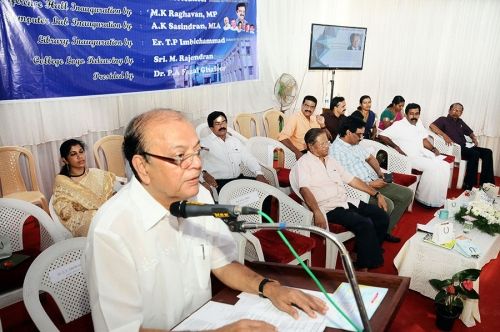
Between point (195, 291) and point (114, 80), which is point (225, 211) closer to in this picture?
point (195, 291)

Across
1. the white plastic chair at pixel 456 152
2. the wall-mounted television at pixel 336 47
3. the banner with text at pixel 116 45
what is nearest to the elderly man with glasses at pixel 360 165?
the white plastic chair at pixel 456 152

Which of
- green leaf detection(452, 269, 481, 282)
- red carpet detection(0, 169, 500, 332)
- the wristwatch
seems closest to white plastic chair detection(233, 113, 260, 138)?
red carpet detection(0, 169, 500, 332)

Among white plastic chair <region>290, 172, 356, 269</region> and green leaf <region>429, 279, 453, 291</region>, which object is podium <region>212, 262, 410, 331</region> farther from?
green leaf <region>429, 279, 453, 291</region>

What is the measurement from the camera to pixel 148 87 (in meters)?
Result: 4.28

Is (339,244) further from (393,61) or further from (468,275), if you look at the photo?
(393,61)

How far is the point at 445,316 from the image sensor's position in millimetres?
2426

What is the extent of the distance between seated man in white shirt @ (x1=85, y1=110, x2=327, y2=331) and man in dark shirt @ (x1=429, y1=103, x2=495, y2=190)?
499 cm

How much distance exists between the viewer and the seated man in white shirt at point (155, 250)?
1.05m

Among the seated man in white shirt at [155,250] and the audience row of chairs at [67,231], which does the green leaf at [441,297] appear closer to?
the audience row of chairs at [67,231]

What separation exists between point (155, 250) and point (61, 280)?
881mm

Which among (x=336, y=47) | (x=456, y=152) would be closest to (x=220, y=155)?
(x=456, y=152)

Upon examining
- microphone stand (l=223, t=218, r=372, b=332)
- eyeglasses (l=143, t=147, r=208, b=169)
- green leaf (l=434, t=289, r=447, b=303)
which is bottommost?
green leaf (l=434, t=289, r=447, b=303)

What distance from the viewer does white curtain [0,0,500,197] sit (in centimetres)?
579

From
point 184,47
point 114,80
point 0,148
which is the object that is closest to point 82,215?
point 0,148
